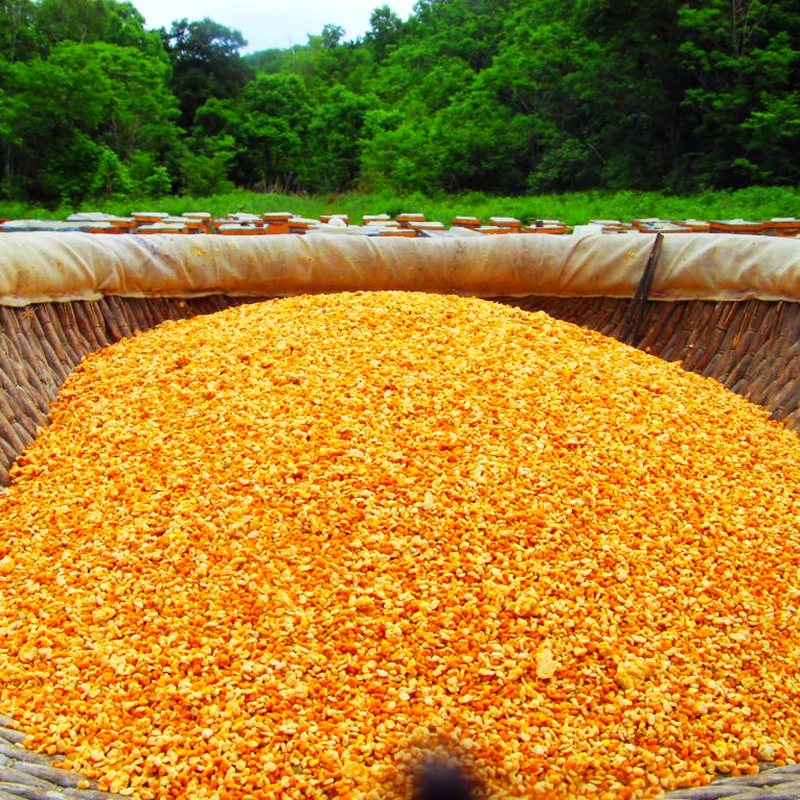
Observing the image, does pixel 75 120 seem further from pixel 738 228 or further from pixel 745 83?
pixel 738 228

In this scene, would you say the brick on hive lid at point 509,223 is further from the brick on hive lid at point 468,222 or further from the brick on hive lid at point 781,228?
the brick on hive lid at point 781,228

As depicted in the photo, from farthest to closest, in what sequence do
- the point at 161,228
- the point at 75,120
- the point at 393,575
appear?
the point at 75,120, the point at 161,228, the point at 393,575

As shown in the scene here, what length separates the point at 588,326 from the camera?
3346 mm

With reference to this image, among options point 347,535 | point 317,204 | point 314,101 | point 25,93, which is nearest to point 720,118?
point 317,204

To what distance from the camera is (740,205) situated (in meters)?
Answer: 10.5

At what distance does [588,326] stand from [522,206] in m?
8.39

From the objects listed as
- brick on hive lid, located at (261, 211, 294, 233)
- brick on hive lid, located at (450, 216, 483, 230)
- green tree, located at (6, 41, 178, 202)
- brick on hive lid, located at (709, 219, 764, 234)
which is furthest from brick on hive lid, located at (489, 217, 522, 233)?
green tree, located at (6, 41, 178, 202)

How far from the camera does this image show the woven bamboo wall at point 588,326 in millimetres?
2508

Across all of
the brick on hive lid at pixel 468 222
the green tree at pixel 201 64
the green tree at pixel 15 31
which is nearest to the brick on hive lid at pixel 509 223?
the brick on hive lid at pixel 468 222

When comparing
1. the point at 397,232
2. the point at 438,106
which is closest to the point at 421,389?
the point at 397,232

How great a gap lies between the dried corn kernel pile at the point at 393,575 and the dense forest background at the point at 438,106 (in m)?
11.1

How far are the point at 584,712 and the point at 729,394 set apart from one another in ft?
5.42

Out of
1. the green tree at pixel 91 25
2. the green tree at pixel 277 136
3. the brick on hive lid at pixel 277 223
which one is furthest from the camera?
the green tree at pixel 277 136

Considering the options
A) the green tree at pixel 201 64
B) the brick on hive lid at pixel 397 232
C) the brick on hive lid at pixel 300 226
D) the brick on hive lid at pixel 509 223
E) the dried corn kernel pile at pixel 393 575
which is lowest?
the dried corn kernel pile at pixel 393 575
